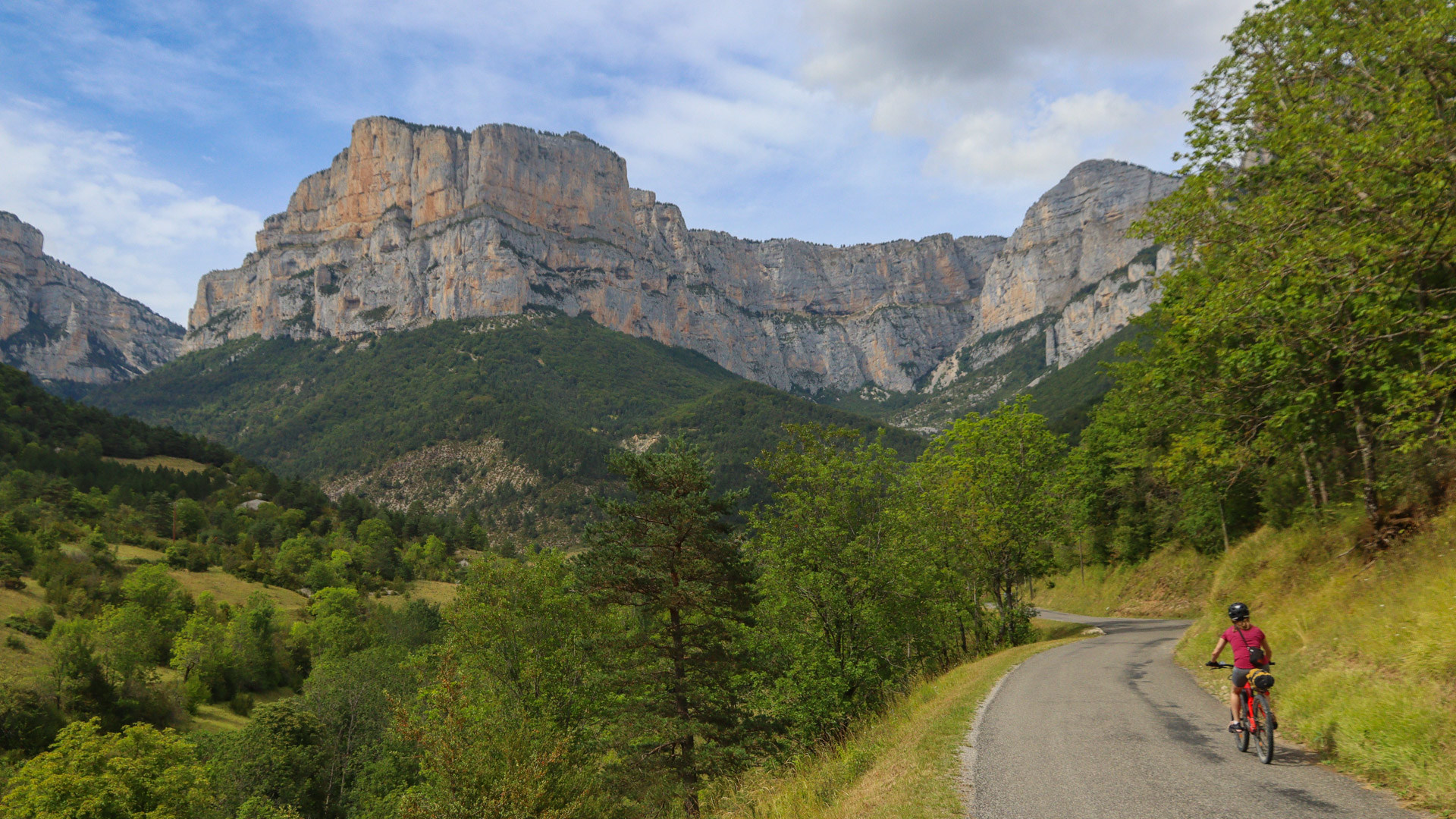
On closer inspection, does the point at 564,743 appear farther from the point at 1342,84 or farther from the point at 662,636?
the point at 1342,84

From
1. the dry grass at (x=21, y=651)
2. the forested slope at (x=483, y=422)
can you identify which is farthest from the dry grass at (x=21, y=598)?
the forested slope at (x=483, y=422)

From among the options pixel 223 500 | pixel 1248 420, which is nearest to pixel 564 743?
pixel 1248 420

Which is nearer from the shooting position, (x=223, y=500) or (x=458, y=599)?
(x=458, y=599)

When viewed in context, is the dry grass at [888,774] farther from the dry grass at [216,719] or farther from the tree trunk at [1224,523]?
the dry grass at [216,719]

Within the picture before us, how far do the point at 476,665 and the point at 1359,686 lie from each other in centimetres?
3006

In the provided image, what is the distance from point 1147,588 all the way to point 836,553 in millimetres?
26521

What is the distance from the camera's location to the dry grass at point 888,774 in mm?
7656

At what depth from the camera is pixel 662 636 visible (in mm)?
20672

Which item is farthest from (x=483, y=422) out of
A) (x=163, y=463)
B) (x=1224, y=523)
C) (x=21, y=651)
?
(x=1224, y=523)

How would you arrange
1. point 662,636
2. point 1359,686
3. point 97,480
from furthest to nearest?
1. point 97,480
2. point 662,636
3. point 1359,686

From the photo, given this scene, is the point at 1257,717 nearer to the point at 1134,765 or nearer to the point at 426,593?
the point at 1134,765

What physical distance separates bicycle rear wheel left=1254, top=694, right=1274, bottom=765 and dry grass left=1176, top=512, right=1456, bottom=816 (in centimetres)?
60

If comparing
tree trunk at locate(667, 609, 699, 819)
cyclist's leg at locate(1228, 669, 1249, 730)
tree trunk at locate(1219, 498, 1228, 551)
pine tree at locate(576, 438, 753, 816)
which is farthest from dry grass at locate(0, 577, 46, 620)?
tree trunk at locate(1219, 498, 1228, 551)

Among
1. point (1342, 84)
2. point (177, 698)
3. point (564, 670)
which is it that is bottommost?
point (177, 698)
